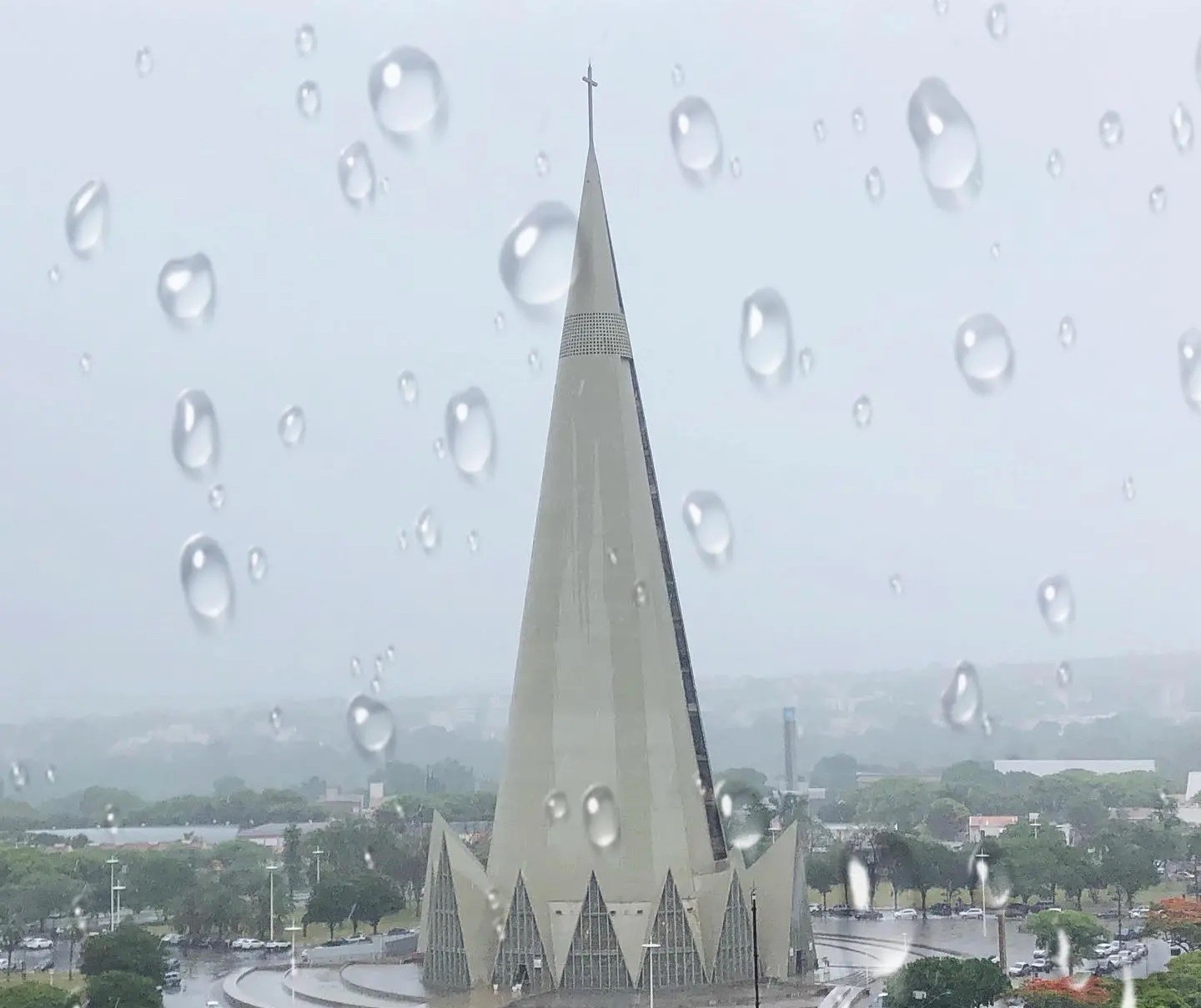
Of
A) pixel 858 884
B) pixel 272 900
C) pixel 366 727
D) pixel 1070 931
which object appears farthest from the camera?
pixel 858 884

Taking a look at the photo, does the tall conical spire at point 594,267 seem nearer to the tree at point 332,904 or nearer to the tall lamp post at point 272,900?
the tree at point 332,904

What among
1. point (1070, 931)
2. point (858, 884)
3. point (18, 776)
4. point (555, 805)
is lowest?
point (858, 884)

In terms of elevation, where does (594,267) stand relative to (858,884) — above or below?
above

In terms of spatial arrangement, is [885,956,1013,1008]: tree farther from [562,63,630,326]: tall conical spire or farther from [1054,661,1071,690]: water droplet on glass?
[562,63,630,326]: tall conical spire

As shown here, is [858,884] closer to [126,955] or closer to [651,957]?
[651,957]

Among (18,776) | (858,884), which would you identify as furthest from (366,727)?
(858,884)

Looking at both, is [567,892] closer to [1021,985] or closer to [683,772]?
[683,772]

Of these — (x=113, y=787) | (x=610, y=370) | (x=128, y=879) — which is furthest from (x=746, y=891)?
(x=113, y=787)
